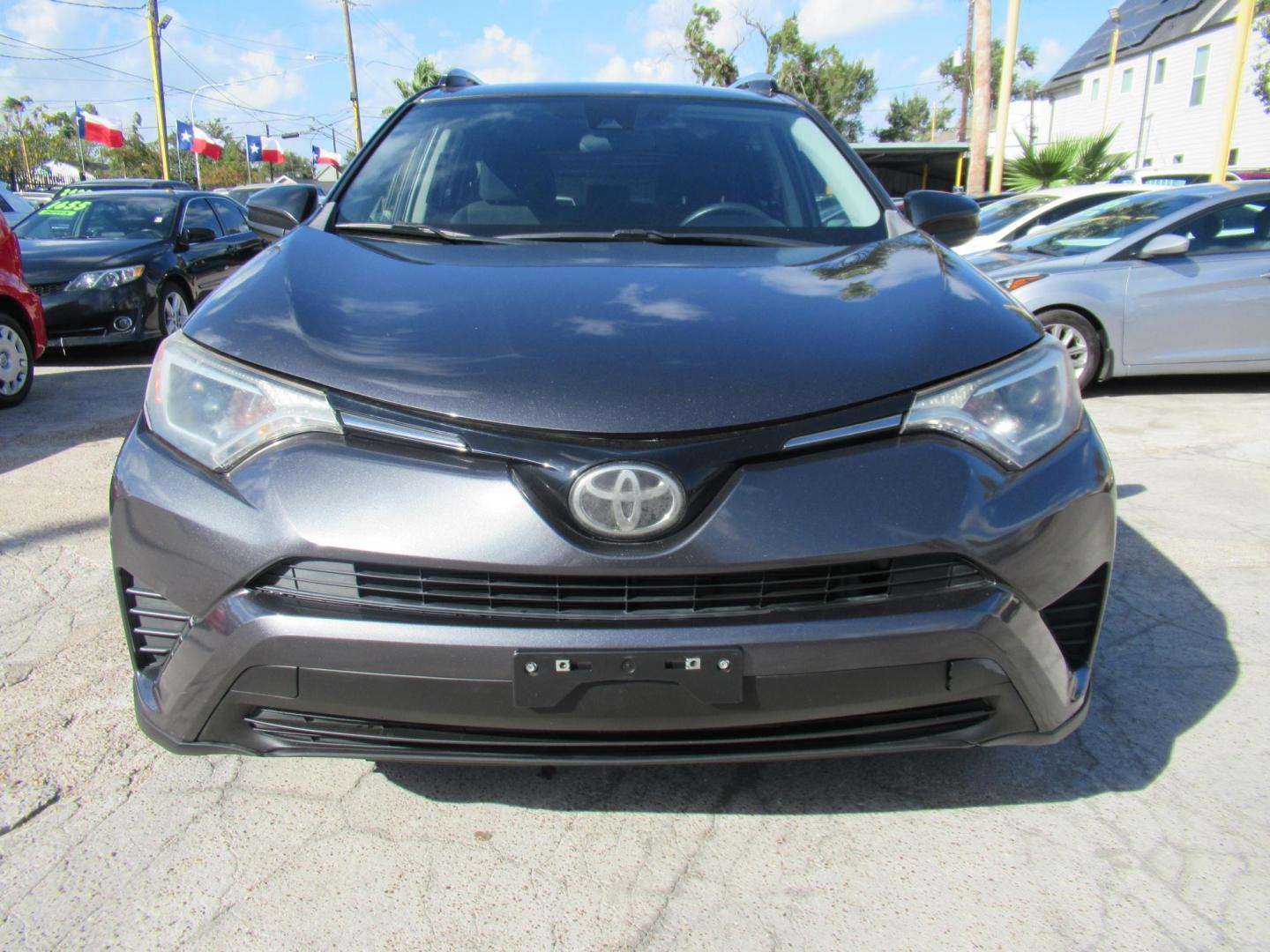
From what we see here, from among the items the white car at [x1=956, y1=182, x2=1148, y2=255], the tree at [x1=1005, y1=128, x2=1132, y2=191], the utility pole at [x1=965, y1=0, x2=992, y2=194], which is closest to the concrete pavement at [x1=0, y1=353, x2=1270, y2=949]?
the white car at [x1=956, y1=182, x2=1148, y2=255]

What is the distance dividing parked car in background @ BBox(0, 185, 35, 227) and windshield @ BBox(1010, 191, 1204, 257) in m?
11.2

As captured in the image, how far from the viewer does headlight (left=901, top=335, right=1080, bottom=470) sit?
1766mm

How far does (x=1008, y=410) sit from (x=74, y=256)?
841 cm

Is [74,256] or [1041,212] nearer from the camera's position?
[74,256]

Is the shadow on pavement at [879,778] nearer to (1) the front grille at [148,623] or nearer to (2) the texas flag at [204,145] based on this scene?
(1) the front grille at [148,623]

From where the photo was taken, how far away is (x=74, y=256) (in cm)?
812

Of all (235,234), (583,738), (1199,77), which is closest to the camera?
(583,738)

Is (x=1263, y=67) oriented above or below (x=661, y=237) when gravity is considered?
above

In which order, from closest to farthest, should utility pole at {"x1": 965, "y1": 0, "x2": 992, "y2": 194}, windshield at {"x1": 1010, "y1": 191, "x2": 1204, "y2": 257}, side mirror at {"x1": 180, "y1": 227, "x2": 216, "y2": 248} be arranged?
windshield at {"x1": 1010, "y1": 191, "x2": 1204, "y2": 257}, side mirror at {"x1": 180, "y1": 227, "x2": 216, "y2": 248}, utility pole at {"x1": 965, "y1": 0, "x2": 992, "y2": 194}

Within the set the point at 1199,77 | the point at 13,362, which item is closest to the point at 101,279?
the point at 13,362

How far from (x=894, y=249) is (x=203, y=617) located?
1791mm

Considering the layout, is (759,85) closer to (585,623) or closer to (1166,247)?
(585,623)

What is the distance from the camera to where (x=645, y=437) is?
1641 millimetres

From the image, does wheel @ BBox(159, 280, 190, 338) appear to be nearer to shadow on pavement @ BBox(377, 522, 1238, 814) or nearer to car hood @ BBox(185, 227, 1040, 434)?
car hood @ BBox(185, 227, 1040, 434)
